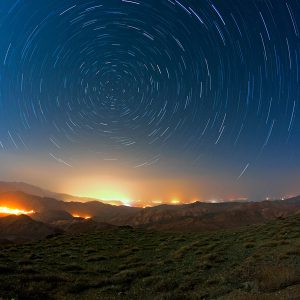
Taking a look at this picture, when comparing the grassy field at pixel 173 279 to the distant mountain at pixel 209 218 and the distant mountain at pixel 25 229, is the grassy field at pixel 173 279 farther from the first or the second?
the distant mountain at pixel 209 218

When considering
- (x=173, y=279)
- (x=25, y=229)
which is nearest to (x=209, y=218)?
(x=25, y=229)

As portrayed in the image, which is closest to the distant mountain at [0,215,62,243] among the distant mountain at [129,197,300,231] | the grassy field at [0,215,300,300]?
the distant mountain at [129,197,300,231]

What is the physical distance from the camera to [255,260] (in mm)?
22391

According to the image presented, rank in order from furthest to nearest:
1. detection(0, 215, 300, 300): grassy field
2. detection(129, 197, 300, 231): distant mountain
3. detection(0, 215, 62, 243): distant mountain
Result: detection(129, 197, 300, 231): distant mountain, detection(0, 215, 62, 243): distant mountain, detection(0, 215, 300, 300): grassy field

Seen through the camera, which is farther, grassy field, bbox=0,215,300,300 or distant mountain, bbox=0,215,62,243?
distant mountain, bbox=0,215,62,243

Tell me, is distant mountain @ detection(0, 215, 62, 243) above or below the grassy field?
below

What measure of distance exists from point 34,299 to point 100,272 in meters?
9.42

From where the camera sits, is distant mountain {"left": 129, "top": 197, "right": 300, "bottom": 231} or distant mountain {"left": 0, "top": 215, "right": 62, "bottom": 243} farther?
distant mountain {"left": 129, "top": 197, "right": 300, "bottom": 231}

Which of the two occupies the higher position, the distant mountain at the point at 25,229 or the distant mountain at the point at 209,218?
the distant mountain at the point at 209,218

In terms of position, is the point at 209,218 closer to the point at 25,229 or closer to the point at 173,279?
the point at 25,229

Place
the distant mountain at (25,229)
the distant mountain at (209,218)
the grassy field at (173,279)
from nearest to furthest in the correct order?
the grassy field at (173,279)
the distant mountain at (25,229)
the distant mountain at (209,218)

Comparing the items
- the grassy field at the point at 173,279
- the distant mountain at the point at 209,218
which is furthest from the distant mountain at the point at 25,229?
the grassy field at the point at 173,279

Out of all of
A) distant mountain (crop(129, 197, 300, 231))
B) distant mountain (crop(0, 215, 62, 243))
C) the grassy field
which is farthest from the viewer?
distant mountain (crop(129, 197, 300, 231))

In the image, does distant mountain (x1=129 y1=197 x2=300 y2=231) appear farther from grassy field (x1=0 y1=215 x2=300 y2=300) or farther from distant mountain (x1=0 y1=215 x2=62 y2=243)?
grassy field (x1=0 y1=215 x2=300 y2=300)
